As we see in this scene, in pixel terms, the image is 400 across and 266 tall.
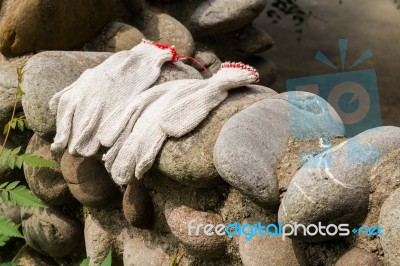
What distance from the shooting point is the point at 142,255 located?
192cm

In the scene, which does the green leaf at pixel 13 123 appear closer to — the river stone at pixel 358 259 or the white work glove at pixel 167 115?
the white work glove at pixel 167 115

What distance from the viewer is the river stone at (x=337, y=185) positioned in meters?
1.37

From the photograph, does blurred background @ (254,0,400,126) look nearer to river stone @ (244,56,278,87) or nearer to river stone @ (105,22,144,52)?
river stone @ (244,56,278,87)

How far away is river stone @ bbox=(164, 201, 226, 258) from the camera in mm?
1680

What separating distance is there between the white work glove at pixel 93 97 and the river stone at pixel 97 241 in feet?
1.04

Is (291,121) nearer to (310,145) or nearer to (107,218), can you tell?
(310,145)

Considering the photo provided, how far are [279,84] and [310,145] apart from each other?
2.03m

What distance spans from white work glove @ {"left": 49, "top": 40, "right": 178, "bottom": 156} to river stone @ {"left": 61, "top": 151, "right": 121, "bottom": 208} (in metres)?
0.09

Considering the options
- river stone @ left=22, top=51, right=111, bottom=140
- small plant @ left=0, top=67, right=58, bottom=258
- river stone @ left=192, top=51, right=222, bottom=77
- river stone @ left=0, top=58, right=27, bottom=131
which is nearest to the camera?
small plant @ left=0, top=67, right=58, bottom=258

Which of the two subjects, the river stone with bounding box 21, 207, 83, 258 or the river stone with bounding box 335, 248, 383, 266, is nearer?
the river stone with bounding box 335, 248, 383, 266

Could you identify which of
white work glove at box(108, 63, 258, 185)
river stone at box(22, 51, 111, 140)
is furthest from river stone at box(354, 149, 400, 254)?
river stone at box(22, 51, 111, 140)

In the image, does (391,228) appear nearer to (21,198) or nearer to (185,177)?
(185,177)

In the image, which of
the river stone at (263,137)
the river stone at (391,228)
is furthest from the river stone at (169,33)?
the river stone at (391,228)

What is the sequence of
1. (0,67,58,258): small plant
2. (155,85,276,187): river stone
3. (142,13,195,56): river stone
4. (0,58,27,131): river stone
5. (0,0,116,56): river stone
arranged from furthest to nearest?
(142,13,195,56): river stone
(0,0,116,56): river stone
(0,58,27,131): river stone
(0,67,58,258): small plant
(155,85,276,187): river stone
